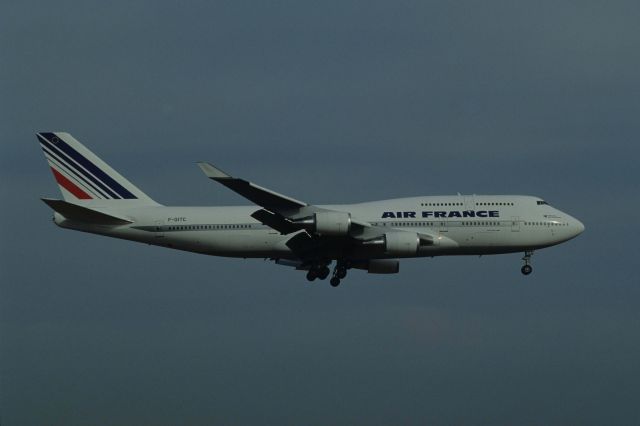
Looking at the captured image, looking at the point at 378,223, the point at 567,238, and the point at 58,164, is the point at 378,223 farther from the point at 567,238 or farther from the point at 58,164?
the point at 58,164

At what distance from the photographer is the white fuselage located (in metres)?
65.1

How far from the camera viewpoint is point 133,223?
66.1 meters

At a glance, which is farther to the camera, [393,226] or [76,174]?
[76,174]

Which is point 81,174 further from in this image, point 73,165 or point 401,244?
point 401,244

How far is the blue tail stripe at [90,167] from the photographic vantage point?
225 ft

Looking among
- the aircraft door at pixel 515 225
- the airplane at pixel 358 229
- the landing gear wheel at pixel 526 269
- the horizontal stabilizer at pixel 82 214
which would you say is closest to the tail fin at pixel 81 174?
the airplane at pixel 358 229

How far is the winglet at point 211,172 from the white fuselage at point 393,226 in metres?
8.69

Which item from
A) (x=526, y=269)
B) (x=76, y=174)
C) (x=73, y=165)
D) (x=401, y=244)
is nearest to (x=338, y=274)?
(x=401, y=244)

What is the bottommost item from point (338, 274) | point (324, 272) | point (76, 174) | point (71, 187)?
point (338, 274)

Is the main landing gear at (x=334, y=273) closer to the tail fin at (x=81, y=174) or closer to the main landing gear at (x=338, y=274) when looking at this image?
the main landing gear at (x=338, y=274)

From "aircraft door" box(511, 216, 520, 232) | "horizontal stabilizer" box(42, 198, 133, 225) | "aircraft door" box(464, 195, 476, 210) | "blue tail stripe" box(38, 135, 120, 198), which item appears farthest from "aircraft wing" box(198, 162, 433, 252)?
"blue tail stripe" box(38, 135, 120, 198)

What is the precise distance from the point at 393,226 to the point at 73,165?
20.7 metres

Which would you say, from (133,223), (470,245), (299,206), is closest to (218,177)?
(299,206)

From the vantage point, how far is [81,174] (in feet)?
227
